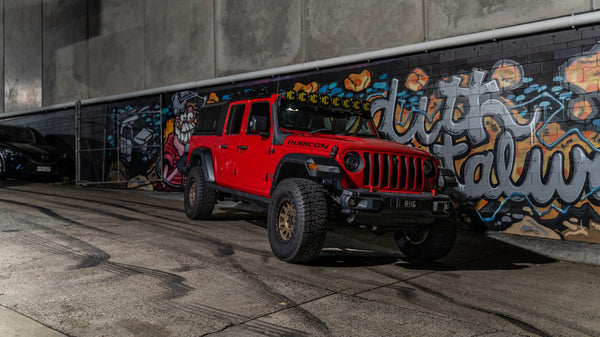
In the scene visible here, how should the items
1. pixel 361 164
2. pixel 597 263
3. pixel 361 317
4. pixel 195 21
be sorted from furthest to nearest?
pixel 195 21 < pixel 597 263 < pixel 361 164 < pixel 361 317

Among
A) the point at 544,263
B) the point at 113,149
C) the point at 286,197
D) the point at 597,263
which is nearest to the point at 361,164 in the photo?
the point at 286,197

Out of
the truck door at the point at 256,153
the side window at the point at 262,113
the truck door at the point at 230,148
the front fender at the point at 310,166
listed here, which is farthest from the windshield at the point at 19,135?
the front fender at the point at 310,166

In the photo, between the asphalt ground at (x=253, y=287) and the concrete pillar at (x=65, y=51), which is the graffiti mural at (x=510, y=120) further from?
the concrete pillar at (x=65, y=51)

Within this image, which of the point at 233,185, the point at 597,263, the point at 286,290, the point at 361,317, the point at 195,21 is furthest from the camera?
the point at 195,21

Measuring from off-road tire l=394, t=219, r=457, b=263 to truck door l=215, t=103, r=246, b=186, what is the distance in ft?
9.17

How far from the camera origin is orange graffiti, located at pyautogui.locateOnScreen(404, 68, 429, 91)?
9461mm

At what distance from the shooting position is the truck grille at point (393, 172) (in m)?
5.61

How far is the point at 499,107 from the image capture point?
8.54m

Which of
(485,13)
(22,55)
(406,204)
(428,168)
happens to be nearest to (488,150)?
(485,13)

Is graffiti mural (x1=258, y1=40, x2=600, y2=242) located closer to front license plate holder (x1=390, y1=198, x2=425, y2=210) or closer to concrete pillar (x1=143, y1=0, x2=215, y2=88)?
front license plate holder (x1=390, y1=198, x2=425, y2=210)

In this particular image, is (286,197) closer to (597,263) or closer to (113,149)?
(597,263)

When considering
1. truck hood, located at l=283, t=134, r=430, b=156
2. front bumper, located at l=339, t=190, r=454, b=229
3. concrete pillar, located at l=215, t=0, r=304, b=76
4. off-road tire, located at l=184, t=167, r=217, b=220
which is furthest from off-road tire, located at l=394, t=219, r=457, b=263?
concrete pillar, located at l=215, t=0, r=304, b=76

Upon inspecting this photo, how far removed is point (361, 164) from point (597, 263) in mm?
3954

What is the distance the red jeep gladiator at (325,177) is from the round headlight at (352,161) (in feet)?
0.04
